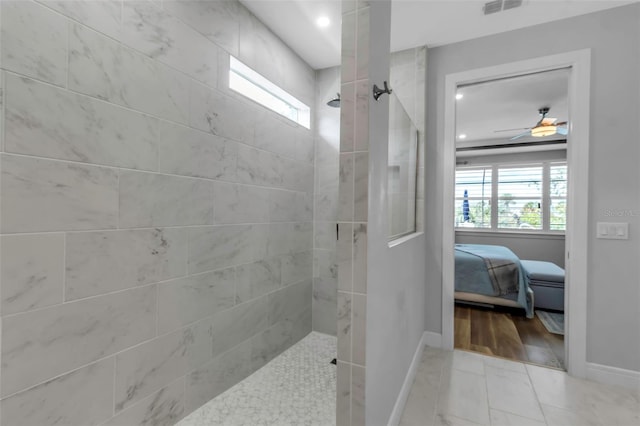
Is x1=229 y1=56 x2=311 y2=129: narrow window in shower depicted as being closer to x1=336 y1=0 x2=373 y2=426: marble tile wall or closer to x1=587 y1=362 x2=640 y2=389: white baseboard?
x1=336 y1=0 x2=373 y2=426: marble tile wall

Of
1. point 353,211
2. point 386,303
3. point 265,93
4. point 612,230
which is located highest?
point 265,93

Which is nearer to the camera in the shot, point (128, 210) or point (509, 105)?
point (128, 210)

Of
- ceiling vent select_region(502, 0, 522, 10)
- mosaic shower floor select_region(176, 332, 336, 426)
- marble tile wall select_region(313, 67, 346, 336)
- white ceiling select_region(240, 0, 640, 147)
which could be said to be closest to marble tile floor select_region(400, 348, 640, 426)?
mosaic shower floor select_region(176, 332, 336, 426)

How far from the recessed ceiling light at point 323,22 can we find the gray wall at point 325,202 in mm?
614

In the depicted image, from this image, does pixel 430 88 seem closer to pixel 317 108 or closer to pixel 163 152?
pixel 317 108

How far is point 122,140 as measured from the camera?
4.46ft

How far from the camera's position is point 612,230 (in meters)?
2.06

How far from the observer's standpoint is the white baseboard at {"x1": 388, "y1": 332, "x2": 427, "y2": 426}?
1.58 metres

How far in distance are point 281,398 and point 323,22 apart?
8.93 feet

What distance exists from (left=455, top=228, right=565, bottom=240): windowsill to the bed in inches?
95.5

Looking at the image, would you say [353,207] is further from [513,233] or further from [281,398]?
[513,233]

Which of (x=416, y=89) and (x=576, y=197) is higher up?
(x=416, y=89)

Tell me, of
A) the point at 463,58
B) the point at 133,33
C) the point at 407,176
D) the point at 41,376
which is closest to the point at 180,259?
the point at 41,376

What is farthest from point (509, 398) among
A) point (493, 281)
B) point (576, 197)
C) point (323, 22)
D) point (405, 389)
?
point (323, 22)
